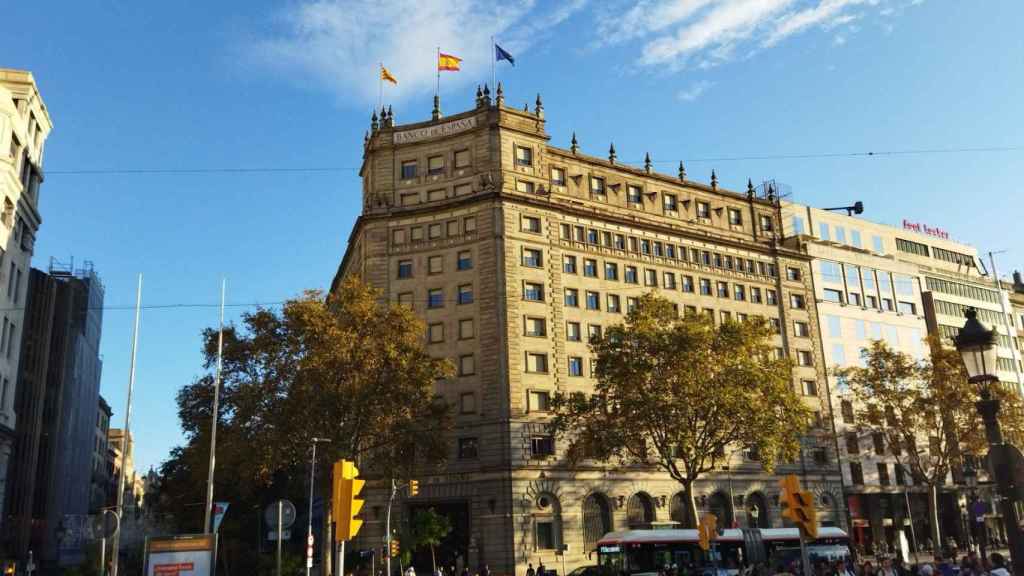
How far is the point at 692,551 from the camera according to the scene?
42031mm

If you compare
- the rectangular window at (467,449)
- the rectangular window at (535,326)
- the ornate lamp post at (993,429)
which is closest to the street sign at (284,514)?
the ornate lamp post at (993,429)

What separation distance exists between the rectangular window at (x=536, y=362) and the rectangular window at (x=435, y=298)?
714 cm

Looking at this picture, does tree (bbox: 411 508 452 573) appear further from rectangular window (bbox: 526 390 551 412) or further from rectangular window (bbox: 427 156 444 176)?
rectangular window (bbox: 427 156 444 176)

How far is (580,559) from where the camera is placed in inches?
2057

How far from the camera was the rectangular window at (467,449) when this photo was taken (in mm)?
53156

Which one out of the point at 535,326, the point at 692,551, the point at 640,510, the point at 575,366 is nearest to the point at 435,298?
the point at 535,326

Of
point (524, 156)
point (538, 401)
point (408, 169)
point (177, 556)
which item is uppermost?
point (524, 156)

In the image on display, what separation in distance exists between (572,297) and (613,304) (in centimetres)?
363

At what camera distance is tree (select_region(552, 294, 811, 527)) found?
1737 inches

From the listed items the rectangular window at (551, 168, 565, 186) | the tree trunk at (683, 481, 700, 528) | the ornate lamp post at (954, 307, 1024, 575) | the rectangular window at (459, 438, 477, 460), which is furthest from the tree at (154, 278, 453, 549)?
the ornate lamp post at (954, 307, 1024, 575)

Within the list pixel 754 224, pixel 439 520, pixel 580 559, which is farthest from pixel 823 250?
pixel 439 520

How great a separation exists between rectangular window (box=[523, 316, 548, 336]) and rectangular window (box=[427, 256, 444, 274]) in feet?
23.5

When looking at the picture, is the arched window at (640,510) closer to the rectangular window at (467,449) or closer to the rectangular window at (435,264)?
the rectangular window at (467,449)

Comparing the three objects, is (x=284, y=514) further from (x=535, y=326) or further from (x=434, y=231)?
(x=434, y=231)
